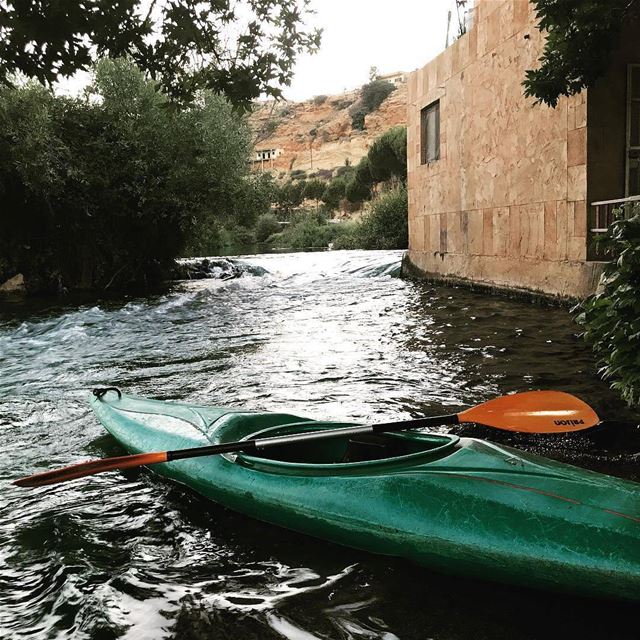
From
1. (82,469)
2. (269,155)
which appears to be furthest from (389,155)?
(269,155)

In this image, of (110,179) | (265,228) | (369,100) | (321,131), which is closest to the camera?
(110,179)

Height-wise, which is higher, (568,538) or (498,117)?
(498,117)

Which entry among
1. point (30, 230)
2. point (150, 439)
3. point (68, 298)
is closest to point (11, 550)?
point (150, 439)

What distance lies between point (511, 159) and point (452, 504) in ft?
→ 26.7

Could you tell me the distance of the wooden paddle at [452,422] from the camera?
285 cm

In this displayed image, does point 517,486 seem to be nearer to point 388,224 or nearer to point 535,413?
point 535,413

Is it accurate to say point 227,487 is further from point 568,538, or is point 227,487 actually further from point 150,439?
point 568,538

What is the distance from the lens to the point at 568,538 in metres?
2.12

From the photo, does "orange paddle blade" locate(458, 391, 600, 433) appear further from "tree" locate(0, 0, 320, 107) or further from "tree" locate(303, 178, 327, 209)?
"tree" locate(303, 178, 327, 209)

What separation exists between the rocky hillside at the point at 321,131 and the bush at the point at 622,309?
190ft

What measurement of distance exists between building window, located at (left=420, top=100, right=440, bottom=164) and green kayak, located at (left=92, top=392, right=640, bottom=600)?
10182 mm

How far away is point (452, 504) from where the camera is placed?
237 cm

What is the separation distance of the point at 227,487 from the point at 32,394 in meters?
3.43

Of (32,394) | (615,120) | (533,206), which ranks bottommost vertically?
(32,394)
